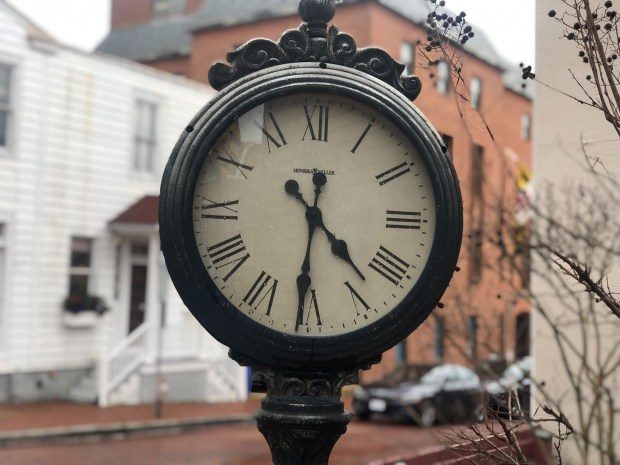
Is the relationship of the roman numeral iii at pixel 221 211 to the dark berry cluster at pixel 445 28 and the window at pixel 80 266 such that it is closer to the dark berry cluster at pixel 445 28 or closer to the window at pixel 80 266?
the dark berry cluster at pixel 445 28

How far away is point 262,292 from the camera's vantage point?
2.10 metres

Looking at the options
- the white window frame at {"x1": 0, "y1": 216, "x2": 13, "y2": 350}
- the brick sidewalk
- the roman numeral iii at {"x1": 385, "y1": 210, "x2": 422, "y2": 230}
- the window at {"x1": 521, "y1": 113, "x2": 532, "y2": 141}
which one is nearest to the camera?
the roman numeral iii at {"x1": 385, "y1": 210, "x2": 422, "y2": 230}

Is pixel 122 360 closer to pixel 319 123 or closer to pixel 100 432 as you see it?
pixel 100 432

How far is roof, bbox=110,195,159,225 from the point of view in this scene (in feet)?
59.9

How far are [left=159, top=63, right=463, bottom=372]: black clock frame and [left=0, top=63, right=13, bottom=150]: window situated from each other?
15.7 m

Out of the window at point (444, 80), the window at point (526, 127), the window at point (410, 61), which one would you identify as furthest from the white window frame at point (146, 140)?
the window at point (444, 80)

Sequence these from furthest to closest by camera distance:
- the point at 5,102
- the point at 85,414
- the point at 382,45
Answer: the point at 5,102 → the point at 85,414 → the point at 382,45

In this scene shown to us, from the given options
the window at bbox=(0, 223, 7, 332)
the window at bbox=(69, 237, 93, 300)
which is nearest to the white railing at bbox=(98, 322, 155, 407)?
the window at bbox=(69, 237, 93, 300)

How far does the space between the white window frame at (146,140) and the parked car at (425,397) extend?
643cm

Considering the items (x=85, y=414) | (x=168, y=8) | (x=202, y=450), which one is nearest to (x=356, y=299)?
(x=202, y=450)

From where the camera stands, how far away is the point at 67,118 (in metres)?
17.7

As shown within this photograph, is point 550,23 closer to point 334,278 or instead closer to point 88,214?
point 334,278

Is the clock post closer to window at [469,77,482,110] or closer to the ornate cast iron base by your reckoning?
the ornate cast iron base

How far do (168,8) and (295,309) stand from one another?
3460 cm
